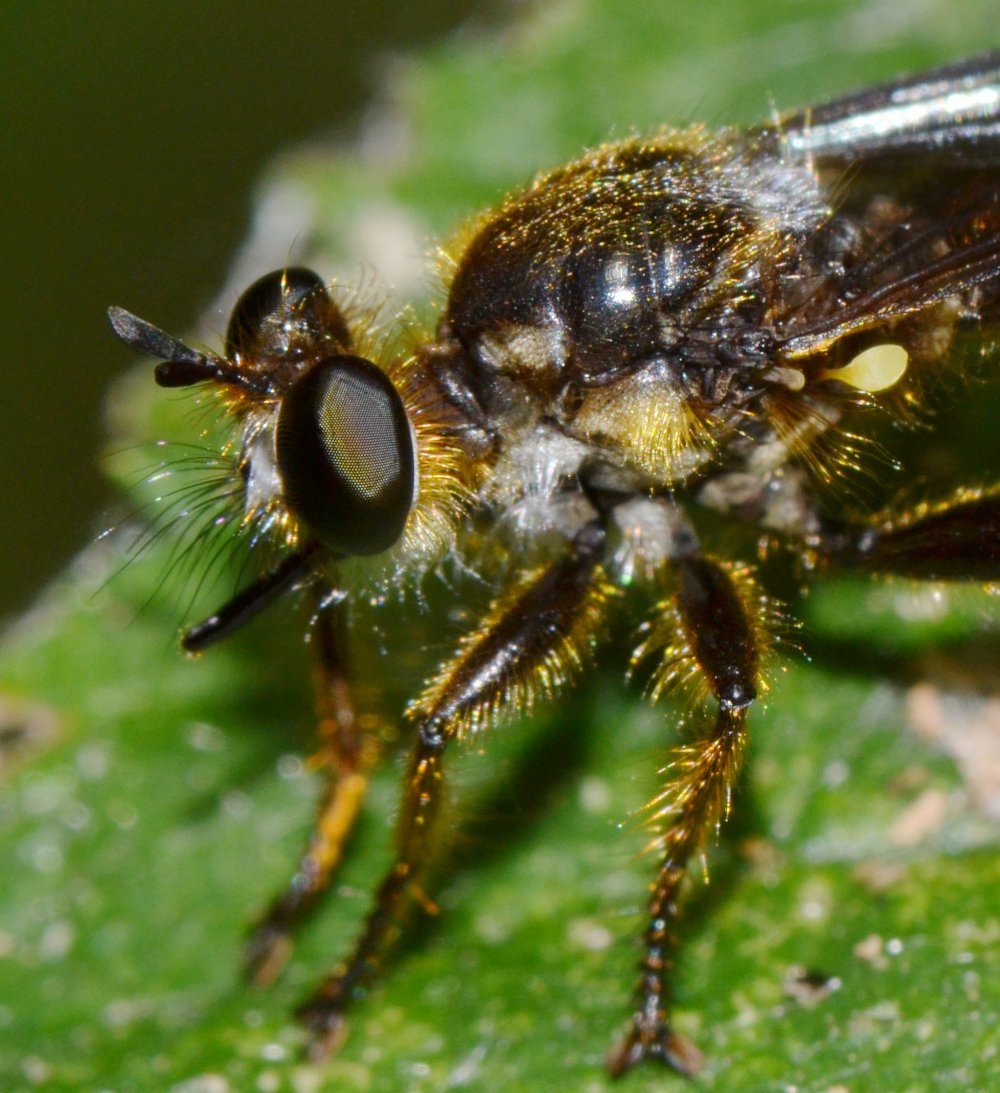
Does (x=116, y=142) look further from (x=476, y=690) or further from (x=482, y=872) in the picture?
(x=476, y=690)

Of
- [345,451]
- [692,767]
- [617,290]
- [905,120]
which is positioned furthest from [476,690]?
[905,120]

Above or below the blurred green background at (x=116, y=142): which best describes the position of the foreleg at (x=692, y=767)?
below

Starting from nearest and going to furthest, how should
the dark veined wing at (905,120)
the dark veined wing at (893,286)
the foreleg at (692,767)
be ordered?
the dark veined wing at (893,286) → the foreleg at (692,767) → the dark veined wing at (905,120)

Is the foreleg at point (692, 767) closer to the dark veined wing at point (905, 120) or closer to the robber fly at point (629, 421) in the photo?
the robber fly at point (629, 421)

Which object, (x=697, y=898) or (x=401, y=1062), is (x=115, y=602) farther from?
(x=697, y=898)

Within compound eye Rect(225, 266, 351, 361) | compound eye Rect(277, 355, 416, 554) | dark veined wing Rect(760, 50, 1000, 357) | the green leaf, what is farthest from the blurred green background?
compound eye Rect(277, 355, 416, 554)

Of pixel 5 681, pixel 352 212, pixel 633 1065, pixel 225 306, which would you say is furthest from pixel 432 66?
pixel 633 1065

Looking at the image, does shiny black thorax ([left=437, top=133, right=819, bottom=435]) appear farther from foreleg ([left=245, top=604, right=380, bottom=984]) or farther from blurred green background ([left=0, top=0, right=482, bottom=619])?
blurred green background ([left=0, top=0, right=482, bottom=619])

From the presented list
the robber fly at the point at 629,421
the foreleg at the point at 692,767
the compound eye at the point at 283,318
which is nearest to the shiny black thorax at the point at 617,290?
the robber fly at the point at 629,421
